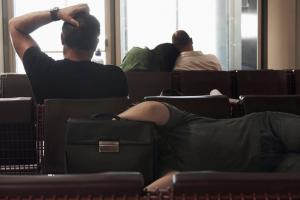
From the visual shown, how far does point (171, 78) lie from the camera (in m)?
3.99

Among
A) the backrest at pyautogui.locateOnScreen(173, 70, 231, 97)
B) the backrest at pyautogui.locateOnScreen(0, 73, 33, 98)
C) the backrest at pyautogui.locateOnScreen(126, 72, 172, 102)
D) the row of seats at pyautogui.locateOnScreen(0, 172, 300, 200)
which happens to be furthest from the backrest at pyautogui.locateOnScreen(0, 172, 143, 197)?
the backrest at pyautogui.locateOnScreen(173, 70, 231, 97)

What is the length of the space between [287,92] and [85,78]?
2236mm

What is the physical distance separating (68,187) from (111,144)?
875 mm

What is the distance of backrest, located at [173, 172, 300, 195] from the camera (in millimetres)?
785

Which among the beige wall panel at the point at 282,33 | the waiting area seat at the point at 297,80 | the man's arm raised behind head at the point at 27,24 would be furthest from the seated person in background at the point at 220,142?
the beige wall panel at the point at 282,33

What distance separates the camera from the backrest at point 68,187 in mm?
786

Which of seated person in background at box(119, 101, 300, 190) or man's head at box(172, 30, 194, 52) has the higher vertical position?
man's head at box(172, 30, 194, 52)

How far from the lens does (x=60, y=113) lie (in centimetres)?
205

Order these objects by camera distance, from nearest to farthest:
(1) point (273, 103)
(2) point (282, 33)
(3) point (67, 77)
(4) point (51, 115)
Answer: (4) point (51, 115)
(1) point (273, 103)
(3) point (67, 77)
(2) point (282, 33)

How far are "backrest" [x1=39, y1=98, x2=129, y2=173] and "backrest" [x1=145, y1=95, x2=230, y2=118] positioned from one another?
22cm

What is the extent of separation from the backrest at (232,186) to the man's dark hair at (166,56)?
379 centimetres

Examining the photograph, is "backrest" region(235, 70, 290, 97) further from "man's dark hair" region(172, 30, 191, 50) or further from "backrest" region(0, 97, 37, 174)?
"backrest" region(0, 97, 37, 174)

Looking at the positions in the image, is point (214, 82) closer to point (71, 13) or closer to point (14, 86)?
point (14, 86)

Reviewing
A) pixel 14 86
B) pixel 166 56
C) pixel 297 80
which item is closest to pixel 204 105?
pixel 14 86
